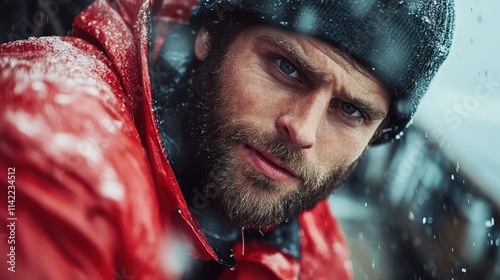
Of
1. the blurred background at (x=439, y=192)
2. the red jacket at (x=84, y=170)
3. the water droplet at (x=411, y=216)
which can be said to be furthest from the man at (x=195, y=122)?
the water droplet at (x=411, y=216)

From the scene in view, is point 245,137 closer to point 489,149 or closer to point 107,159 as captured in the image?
point 107,159

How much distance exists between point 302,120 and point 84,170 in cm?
40

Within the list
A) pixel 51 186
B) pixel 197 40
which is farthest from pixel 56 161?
pixel 197 40

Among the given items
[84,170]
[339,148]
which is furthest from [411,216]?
[84,170]

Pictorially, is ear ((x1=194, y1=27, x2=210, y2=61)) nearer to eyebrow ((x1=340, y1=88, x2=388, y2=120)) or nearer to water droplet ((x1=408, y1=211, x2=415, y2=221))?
eyebrow ((x1=340, y1=88, x2=388, y2=120))

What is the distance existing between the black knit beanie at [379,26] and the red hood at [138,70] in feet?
→ 0.61

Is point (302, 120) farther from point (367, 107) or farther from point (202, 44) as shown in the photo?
point (202, 44)

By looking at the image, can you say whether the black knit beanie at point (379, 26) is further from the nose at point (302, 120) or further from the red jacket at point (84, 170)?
the red jacket at point (84, 170)

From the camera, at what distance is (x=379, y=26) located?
0.91 meters

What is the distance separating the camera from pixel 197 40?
1131 millimetres

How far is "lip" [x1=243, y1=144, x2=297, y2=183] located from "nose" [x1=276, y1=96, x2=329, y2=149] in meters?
0.05

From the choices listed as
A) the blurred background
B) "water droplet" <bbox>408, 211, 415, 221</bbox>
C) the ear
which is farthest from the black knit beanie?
"water droplet" <bbox>408, 211, 415, 221</bbox>

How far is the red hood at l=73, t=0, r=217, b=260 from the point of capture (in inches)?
31.7

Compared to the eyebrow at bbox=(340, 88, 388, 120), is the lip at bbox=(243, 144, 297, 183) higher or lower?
lower
